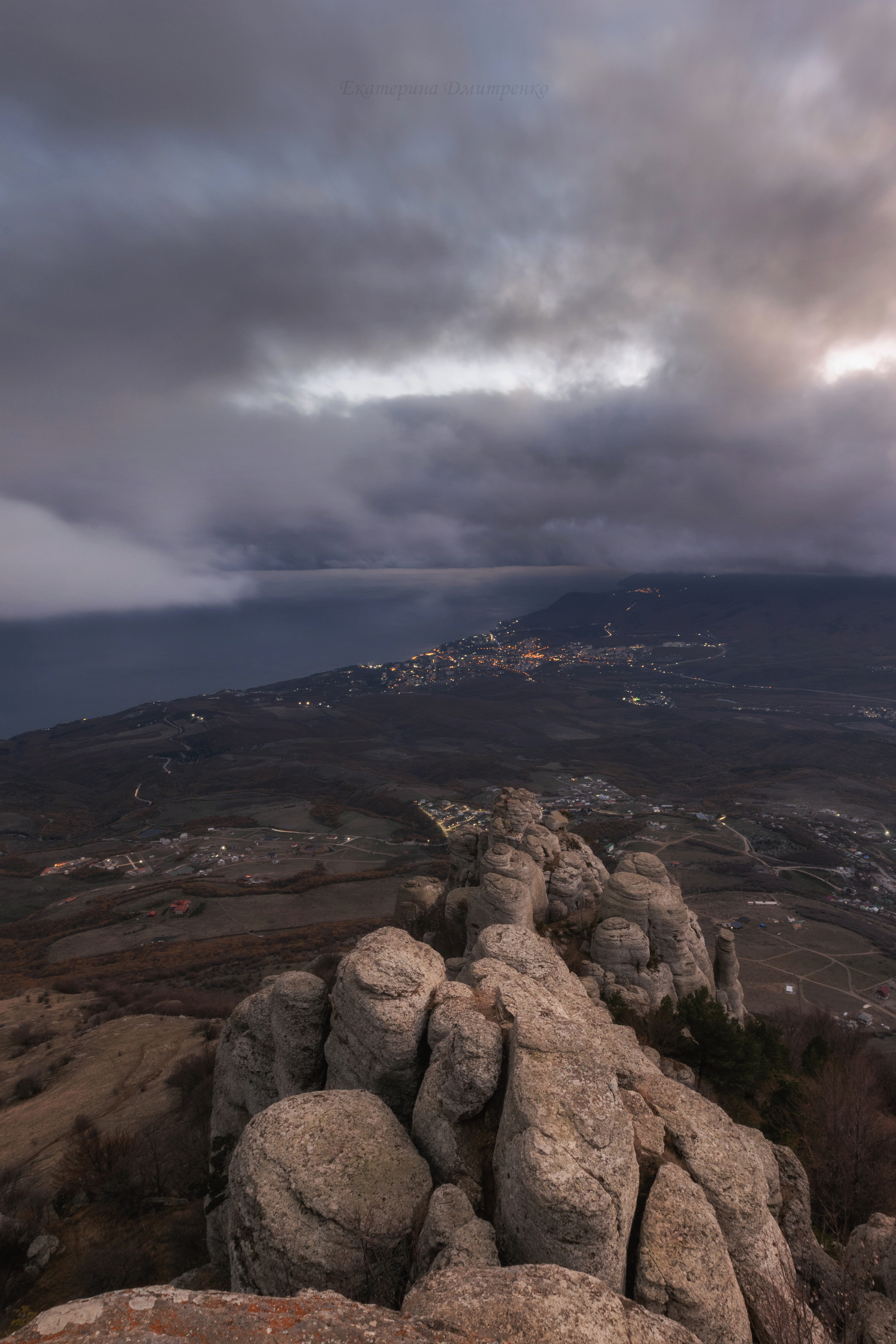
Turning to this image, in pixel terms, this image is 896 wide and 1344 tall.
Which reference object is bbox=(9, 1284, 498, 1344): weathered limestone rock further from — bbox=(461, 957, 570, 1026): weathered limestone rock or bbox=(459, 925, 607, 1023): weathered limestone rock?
bbox=(459, 925, 607, 1023): weathered limestone rock

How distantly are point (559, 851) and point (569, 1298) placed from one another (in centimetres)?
3481

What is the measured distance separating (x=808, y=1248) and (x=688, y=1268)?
7100 mm

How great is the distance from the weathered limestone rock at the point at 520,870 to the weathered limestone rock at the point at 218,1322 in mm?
26705

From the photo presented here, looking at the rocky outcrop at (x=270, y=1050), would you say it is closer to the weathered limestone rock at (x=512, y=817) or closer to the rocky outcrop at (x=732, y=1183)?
the rocky outcrop at (x=732, y=1183)

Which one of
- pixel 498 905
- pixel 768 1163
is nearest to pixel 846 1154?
pixel 768 1163

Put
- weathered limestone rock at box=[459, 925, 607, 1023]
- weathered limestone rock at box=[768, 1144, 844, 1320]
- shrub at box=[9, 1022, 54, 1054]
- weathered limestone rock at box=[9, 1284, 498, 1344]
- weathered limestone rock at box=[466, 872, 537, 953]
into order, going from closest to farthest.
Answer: weathered limestone rock at box=[9, 1284, 498, 1344] → weathered limestone rock at box=[768, 1144, 844, 1320] → weathered limestone rock at box=[459, 925, 607, 1023] → weathered limestone rock at box=[466, 872, 537, 953] → shrub at box=[9, 1022, 54, 1054]

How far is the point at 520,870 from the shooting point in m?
33.9

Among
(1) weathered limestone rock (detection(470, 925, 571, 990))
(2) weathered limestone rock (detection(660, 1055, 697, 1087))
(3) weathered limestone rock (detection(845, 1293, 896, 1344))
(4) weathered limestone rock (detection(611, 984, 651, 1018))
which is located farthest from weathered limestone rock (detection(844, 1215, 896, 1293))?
(4) weathered limestone rock (detection(611, 984, 651, 1018))

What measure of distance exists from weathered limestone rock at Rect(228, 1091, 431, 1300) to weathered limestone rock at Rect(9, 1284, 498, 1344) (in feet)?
11.5

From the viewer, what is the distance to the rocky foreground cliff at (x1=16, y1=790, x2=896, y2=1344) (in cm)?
743

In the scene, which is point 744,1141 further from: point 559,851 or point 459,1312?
point 559,851

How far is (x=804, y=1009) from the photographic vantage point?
64875 mm

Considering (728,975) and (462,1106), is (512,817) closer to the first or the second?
(728,975)

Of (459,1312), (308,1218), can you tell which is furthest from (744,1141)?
(308,1218)
